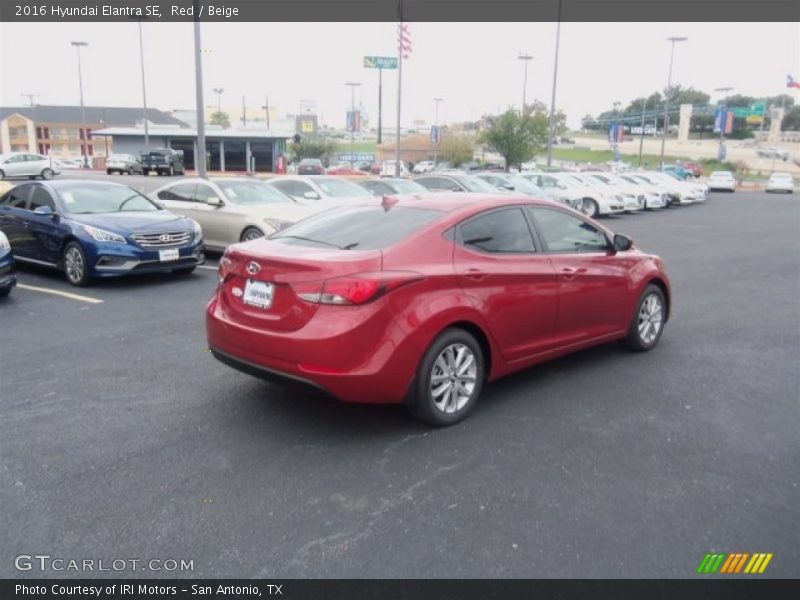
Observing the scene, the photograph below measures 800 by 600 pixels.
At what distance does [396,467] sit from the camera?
403 cm

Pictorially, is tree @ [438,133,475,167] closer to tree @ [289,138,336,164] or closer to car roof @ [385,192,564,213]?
tree @ [289,138,336,164]

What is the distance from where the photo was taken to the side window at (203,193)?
12.2m

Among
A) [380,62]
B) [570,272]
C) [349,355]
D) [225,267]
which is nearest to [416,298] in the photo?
[349,355]

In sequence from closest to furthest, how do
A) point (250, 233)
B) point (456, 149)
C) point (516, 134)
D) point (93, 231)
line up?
point (93, 231) < point (250, 233) < point (516, 134) < point (456, 149)

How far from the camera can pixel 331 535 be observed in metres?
3.32

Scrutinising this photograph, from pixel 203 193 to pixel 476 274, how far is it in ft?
29.3

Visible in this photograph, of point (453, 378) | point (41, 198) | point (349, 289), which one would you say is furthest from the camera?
point (41, 198)

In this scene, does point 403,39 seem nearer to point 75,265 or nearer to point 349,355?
point 75,265

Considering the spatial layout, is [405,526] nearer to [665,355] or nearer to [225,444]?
[225,444]

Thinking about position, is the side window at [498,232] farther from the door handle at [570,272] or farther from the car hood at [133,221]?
the car hood at [133,221]

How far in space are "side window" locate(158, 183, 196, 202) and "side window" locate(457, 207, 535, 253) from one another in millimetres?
8698

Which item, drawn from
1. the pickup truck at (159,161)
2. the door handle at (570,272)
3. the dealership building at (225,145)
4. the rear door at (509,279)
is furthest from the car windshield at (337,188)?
the dealership building at (225,145)

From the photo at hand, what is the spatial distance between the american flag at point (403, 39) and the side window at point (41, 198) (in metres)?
19.2

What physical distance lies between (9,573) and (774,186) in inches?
2015
